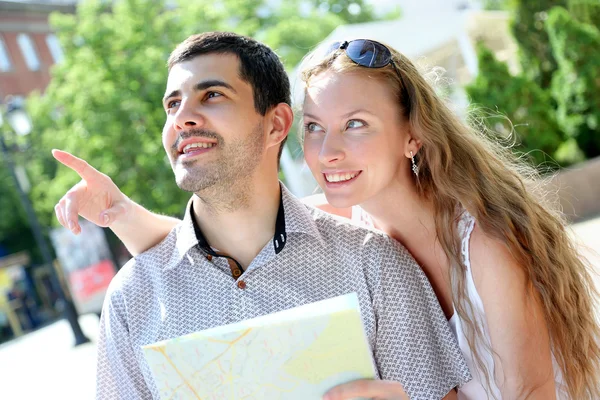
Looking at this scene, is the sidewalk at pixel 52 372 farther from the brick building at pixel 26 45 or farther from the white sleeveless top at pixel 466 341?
the brick building at pixel 26 45

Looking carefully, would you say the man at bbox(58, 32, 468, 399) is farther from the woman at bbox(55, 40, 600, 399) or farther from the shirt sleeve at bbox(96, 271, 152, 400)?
the woman at bbox(55, 40, 600, 399)

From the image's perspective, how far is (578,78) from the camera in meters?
12.4

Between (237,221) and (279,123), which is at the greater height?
(279,123)

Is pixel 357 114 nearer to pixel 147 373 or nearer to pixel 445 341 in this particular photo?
pixel 445 341

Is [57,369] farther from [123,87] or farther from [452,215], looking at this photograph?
[452,215]

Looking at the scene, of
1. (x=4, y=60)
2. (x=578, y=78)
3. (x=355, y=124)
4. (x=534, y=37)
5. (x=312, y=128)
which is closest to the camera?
(x=355, y=124)

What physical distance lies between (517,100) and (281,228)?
10788 mm

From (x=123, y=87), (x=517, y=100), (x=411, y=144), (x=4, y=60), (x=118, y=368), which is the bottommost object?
(x=517, y=100)

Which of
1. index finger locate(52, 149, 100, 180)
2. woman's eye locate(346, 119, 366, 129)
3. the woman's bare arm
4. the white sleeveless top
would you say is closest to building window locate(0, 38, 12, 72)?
index finger locate(52, 149, 100, 180)

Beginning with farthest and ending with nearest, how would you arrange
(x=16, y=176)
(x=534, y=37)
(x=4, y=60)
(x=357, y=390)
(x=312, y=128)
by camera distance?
(x=4, y=60) < (x=16, y=176) < (x=534, y=37) < (x=312, y=128) < (x=357, y=390)

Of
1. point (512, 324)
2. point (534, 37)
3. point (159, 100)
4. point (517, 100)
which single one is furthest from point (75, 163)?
point (159, 100)

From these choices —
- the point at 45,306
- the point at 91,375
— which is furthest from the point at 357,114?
the point at 45,306

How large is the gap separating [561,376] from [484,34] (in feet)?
52.6

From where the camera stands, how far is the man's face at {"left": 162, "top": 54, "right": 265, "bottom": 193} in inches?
98.8
